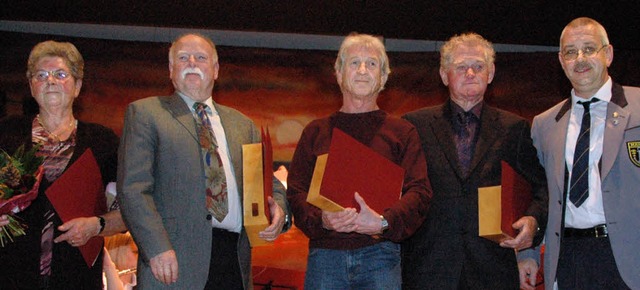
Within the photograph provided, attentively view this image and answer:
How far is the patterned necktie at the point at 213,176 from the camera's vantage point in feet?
8.60

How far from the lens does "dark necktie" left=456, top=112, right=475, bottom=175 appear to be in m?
2.98

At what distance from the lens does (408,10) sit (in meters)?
5.37

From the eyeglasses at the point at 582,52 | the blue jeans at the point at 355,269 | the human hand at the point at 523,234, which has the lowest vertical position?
the blue jeans at the point at 355,269

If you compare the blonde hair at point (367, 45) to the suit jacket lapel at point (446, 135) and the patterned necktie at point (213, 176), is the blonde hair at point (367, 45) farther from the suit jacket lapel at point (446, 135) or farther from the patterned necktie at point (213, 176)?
the patterned necktie at point (213, 176)

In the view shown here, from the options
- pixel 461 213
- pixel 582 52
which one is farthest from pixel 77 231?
pixel 582 52

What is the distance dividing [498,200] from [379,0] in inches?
108

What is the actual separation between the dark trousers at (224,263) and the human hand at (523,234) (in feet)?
3.85

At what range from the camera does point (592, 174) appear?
114 inches

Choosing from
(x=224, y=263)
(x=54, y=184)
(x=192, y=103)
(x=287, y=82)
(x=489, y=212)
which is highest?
(x=287, y=82)

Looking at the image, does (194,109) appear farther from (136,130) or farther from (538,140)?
(538,140)

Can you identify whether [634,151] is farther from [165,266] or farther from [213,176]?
[165,266]

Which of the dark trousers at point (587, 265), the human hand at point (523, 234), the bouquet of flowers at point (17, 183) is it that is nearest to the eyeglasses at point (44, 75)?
the bouquet of flowers at point (17, 183)

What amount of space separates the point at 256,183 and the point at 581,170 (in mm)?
1487

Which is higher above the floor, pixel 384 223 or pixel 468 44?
pixel 468 44
